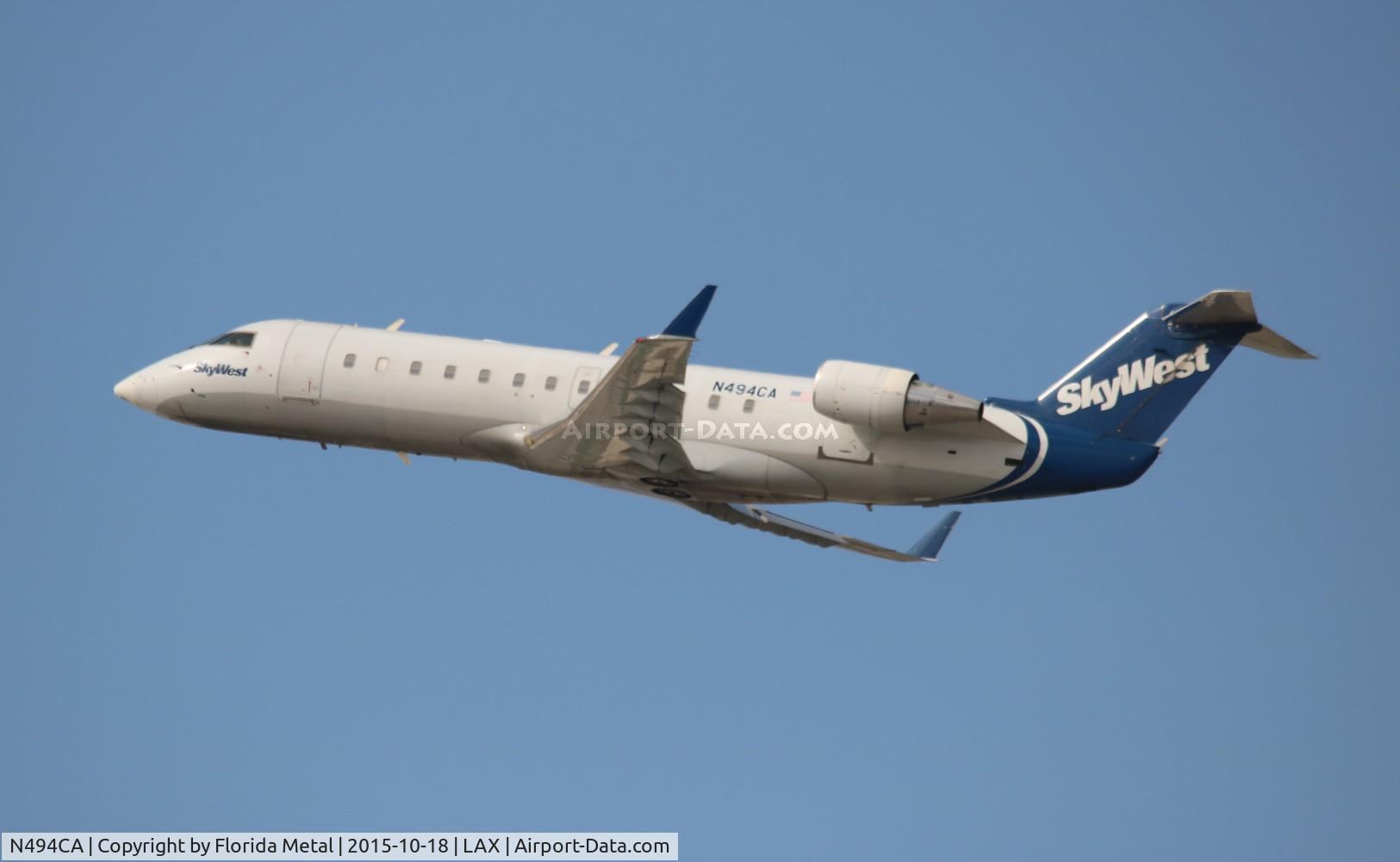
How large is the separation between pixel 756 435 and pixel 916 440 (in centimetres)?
282

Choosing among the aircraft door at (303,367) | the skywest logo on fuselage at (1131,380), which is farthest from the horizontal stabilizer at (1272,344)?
the aircraft door at (303,367)

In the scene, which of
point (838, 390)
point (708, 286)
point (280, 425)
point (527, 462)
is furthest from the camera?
point (280, 425)

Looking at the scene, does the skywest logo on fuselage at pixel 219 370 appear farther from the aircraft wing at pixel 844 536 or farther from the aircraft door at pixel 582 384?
the aircraft wing at pixel 844 536

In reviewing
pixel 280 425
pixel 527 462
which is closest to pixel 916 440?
pixel 527 462

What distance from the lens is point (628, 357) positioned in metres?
31.7

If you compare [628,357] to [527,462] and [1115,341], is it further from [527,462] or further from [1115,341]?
[1115,341]

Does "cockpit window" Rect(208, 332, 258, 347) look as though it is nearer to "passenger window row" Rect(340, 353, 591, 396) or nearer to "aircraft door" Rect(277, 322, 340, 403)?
"aircraft door" Rect(277, 322, 340, 403)

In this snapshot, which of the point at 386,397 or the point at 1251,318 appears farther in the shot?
the point at 386,397

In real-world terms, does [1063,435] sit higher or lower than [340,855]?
higher

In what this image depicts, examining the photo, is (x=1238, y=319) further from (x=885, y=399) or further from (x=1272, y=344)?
(x=885, y=399)

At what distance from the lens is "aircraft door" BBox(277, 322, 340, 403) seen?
36312mm

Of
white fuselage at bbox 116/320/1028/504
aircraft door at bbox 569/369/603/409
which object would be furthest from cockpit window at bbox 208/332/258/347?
aircraft door at bbox 569/369/603/409

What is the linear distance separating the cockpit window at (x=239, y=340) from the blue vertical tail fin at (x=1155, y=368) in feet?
49.2

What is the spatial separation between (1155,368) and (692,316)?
28.1ft
